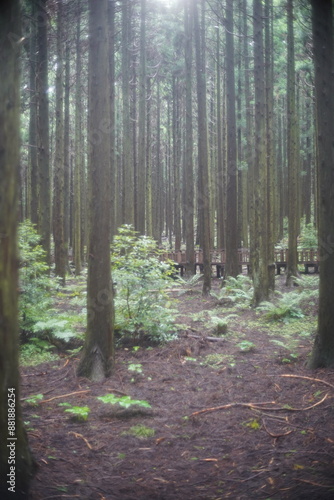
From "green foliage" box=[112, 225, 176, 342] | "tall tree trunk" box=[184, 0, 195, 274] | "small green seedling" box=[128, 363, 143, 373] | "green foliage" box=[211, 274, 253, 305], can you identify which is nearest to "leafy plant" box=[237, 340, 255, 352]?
"green foliage" box=[112, 225, 176, 342]

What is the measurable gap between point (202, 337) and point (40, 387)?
3353mm

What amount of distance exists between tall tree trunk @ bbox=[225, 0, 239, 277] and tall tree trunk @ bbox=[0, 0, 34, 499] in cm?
1092

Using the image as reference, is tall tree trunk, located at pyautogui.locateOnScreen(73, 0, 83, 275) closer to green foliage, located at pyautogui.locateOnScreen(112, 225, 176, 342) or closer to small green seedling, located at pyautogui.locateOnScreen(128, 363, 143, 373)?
green foliage, located at pyautogui.locateOnScreen(112, 225, 176, 342)

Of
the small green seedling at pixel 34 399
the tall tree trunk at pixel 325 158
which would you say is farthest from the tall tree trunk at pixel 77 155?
the small green seedling at pixel 34 399

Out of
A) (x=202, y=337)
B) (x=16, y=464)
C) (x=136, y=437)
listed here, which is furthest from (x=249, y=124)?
(x=16, y=464)

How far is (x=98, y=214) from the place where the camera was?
5.94 metres

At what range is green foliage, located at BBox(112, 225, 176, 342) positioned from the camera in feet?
24.3

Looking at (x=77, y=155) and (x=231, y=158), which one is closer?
(x=231, y=158)

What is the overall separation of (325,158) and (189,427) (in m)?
3.81

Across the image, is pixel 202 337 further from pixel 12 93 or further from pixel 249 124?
pixel 249 124

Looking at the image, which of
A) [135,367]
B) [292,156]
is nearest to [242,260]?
[292,156]

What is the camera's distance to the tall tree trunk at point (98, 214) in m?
5.81

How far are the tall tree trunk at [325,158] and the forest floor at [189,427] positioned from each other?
2.57 feet

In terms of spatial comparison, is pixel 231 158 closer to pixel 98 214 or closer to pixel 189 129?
pixel 189 129
